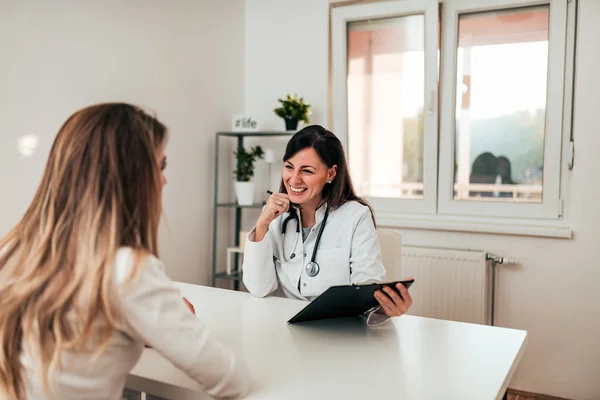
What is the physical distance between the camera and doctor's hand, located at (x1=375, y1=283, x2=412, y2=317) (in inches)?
60.7

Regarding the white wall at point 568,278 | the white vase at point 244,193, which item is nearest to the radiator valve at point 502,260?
the white wall at point 568,278

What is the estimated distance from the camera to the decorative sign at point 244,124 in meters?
3.59

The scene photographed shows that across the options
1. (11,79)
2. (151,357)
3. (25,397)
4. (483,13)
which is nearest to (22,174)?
(11,79)

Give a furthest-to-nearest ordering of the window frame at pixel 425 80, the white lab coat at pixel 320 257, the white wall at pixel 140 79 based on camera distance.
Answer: the window frame at pixel 425 80 < the white wall at pixel 140 79 < the white lab coat at pixel 320 257

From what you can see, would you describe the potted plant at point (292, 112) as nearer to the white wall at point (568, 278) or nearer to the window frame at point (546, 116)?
the window frame at point (546, 116)

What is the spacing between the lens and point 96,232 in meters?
0.92

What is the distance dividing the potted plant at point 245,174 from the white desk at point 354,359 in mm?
1855

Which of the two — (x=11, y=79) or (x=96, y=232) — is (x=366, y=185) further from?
(x=96, y=232)

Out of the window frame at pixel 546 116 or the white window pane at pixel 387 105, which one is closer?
the window frame at pixel 546 116

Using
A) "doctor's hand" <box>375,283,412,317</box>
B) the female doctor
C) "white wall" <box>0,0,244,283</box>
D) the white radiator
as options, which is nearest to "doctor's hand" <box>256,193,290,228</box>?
the female doctor

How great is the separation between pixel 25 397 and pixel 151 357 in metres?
0.40

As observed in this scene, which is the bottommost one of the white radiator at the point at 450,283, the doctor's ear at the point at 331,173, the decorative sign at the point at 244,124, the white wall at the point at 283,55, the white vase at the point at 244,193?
the white radiator at the point at 450,283

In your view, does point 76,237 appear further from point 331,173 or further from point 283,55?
point 283,55

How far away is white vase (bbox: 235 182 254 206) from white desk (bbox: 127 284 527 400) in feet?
6.07
